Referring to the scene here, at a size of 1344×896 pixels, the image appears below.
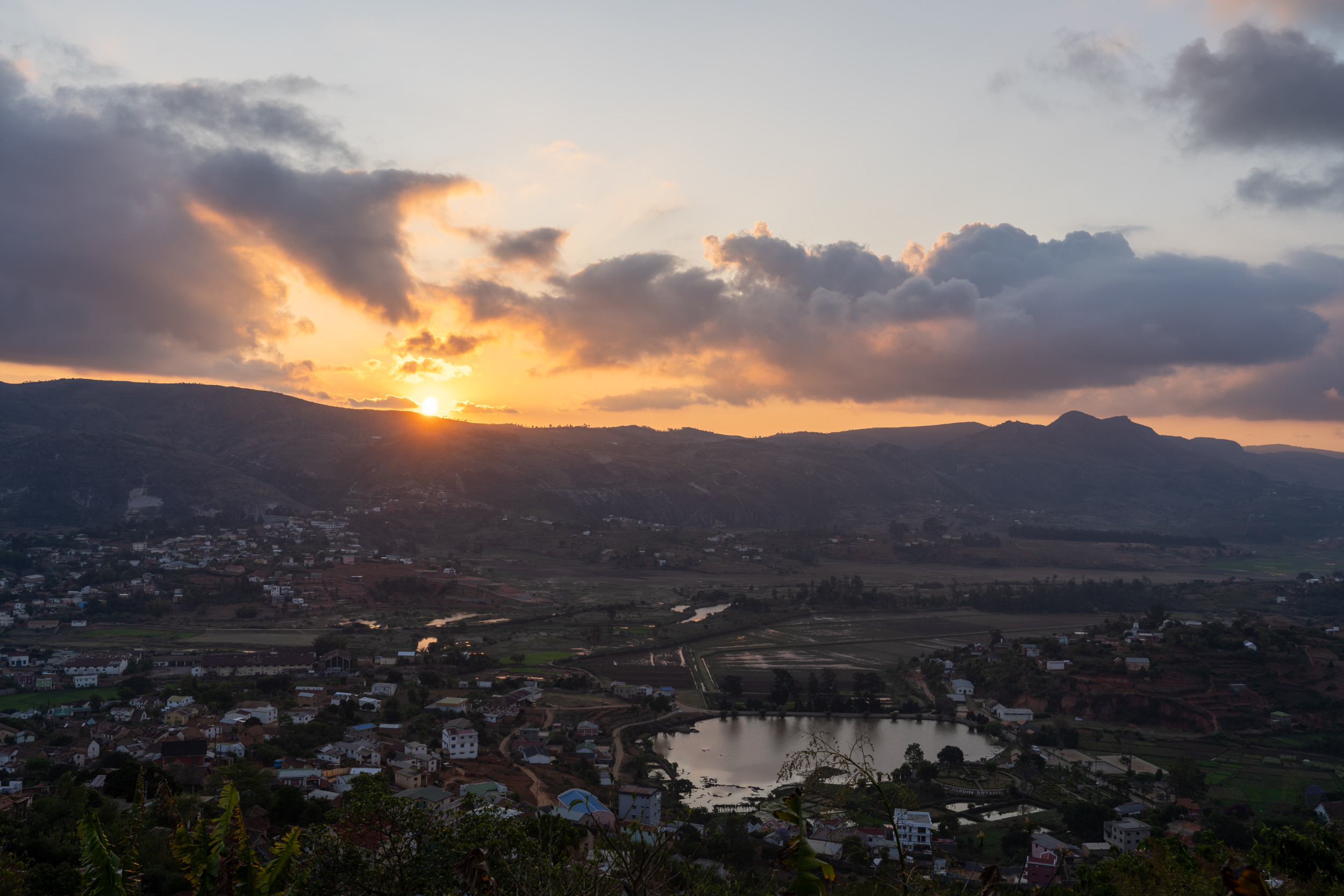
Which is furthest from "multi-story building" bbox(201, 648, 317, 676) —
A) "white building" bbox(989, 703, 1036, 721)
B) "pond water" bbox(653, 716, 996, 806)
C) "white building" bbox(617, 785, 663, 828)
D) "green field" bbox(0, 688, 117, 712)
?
"white building" bbox(989, 703, 1036, 721)

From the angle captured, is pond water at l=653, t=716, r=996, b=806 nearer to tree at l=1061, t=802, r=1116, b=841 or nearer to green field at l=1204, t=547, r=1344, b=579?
tree at l=1061, t=802, r=1116, b=841

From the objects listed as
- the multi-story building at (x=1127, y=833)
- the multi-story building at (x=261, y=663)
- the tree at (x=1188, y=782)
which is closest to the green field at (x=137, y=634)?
the multi-story building at (x=261, y=663)

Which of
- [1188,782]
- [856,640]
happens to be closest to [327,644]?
[856,640]

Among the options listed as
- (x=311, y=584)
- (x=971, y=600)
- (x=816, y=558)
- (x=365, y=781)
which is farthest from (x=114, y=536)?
(x=365, y=781)

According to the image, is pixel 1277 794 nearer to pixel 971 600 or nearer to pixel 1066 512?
pixel 971 600

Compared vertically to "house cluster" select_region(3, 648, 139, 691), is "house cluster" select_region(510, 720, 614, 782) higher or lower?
higher

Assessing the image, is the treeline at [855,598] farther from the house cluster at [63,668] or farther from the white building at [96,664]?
the house cluster at [63,668]

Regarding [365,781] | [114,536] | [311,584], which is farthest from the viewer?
[114,536]

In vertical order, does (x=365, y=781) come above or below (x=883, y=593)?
above
